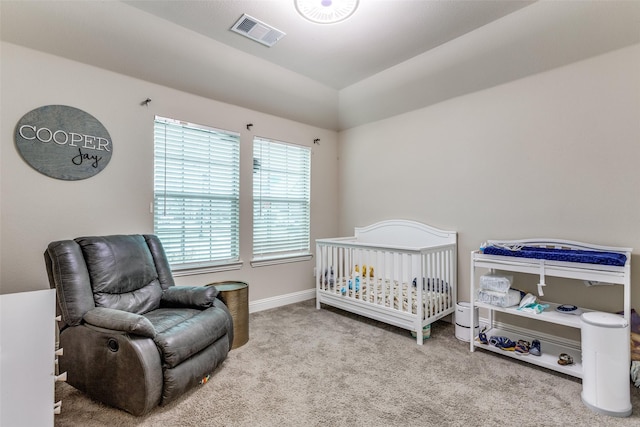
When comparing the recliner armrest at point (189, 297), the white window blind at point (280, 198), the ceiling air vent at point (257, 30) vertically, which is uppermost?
the ceiling air vent at point (257, 30)

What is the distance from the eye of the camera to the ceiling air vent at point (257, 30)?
2.40m

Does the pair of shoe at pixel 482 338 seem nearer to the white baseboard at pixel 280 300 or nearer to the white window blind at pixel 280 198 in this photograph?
the white baseboard at pixel 280 300

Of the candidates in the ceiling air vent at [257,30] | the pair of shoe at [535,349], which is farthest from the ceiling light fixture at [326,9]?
the pair of shoe at [535,349]

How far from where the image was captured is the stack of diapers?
2.33 meters

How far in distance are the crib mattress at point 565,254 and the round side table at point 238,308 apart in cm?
205

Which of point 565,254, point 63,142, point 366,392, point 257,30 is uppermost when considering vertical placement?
point 257,30

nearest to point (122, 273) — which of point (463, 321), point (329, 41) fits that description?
point (329, 41)

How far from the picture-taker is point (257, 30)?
2.52 metres

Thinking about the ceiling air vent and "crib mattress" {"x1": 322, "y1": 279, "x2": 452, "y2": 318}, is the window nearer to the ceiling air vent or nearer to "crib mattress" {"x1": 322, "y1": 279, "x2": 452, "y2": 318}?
the ceiling air vent

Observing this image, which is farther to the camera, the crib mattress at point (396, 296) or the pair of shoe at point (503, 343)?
the crib mattress at point (396, 296)

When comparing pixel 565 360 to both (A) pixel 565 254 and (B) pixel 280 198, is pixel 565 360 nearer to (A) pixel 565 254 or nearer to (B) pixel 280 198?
(A) pixel 565 254

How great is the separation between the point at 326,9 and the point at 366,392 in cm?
252

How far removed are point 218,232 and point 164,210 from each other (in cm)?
58

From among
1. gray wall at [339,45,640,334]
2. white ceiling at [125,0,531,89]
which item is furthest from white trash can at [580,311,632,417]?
white ceiling at [125,0,531,89]
